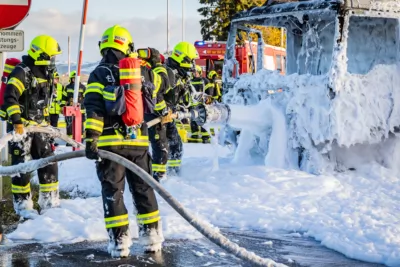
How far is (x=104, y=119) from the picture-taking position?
17.0ft

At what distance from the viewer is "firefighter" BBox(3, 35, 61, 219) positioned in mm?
6715

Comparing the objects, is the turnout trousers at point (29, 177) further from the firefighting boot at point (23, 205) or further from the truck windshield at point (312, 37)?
the truck windshield at point (312, 37)

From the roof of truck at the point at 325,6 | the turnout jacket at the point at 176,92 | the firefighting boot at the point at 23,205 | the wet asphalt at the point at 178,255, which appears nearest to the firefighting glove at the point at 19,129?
the firefighting boot at the point at 23,205

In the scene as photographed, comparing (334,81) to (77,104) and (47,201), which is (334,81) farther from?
(77,104)

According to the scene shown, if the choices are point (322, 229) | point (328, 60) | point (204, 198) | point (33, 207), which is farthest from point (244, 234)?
point (328, 60)

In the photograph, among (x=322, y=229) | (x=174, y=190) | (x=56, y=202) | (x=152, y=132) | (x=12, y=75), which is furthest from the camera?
(x=152, y=132)

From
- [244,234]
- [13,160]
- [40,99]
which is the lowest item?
[244,234]

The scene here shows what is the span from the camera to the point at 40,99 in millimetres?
7016

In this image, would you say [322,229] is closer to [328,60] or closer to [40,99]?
[40,99]

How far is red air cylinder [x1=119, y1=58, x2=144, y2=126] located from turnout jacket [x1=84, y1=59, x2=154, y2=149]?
0.15 m

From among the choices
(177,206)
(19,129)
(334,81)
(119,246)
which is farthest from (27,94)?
(334,81)

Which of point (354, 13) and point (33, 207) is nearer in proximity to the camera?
point (33, 207)

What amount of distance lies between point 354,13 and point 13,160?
4.69 metres

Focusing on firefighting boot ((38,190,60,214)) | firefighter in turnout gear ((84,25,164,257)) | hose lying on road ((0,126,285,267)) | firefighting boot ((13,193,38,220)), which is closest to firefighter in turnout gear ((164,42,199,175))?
firefighting boot ((38,190,60,214))
